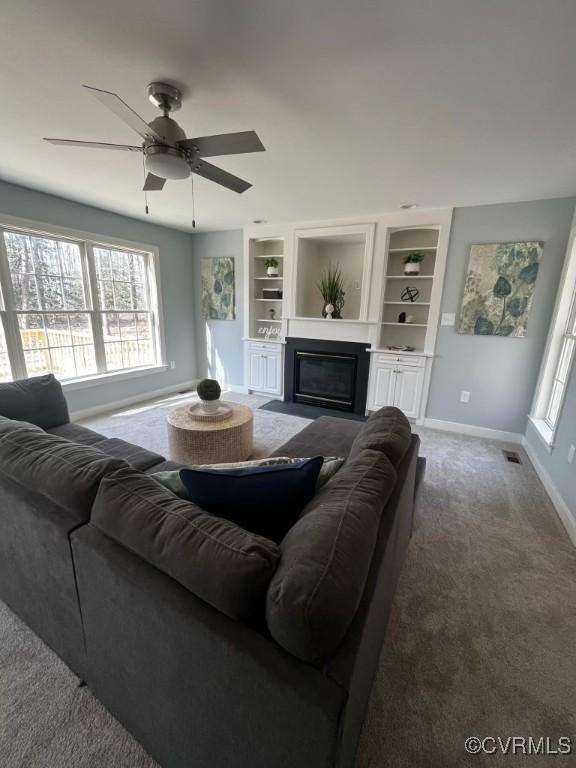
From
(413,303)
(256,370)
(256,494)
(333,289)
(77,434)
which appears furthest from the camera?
(256,370)

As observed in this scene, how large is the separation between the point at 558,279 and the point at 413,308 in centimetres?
141

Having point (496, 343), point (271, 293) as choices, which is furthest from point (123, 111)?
point (496, 343)

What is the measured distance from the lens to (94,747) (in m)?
1.02

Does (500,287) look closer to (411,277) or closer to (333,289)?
(411,277)

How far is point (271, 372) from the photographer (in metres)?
4.70

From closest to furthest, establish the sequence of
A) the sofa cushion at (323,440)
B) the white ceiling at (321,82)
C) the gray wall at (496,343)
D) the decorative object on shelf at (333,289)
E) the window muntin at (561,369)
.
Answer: the white ceiling at (321,82)
the sofa cushion at (323,440)
the window muntin at (561,369)
the gray wall at (496,343)
the decorative object on shelf at (333,289)

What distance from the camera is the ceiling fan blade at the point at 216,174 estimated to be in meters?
1.77

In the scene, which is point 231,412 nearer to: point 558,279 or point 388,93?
point 388,93

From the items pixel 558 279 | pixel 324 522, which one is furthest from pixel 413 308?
pixel 324 522

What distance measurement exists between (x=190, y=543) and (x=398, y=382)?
3.52 metres

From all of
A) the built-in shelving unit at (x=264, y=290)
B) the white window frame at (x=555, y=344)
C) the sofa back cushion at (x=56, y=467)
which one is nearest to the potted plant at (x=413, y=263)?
the white window frame at (x=555, y=344)

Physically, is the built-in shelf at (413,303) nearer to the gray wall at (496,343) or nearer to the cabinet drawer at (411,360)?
the gray wall at (496,343)

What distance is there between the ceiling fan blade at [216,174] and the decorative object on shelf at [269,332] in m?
2.84

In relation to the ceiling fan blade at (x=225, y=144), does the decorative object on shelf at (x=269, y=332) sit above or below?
below
